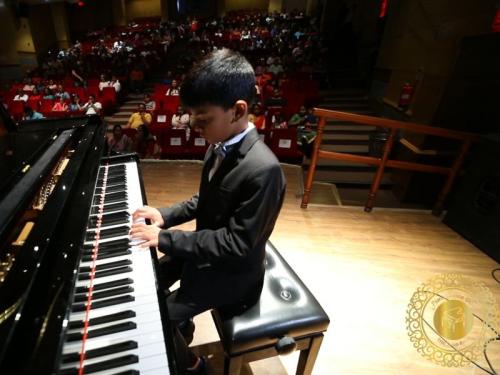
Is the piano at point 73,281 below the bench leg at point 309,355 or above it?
above

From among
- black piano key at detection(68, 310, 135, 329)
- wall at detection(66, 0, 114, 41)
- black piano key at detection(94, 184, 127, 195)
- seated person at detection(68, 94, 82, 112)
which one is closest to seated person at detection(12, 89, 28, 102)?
seated person at detection(68, 94, 82, 112)

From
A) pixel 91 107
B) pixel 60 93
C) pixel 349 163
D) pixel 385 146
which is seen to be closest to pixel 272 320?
pixel 385 146

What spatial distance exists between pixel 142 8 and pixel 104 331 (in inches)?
1046

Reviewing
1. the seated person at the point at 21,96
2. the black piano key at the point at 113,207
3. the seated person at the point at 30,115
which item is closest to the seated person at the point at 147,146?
the seated person at the point at 30,115

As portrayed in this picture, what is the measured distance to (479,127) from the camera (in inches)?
141

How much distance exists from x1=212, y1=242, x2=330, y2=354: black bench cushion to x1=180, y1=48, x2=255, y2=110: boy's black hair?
921 mm

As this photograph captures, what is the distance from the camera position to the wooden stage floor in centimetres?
187

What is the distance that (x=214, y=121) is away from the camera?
3.45 ft

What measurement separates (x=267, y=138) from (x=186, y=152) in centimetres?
160

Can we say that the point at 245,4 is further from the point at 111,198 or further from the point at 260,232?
the point at 260,232

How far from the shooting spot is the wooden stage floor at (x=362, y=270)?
187 centimetres

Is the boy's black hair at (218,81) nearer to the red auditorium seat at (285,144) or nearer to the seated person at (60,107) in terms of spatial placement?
the red auditorium seat at (285,144)

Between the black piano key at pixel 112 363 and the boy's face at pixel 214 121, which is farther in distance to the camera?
the boy's face at pixel 214 121

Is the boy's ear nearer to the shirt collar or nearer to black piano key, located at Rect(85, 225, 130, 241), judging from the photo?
the shirt collar
